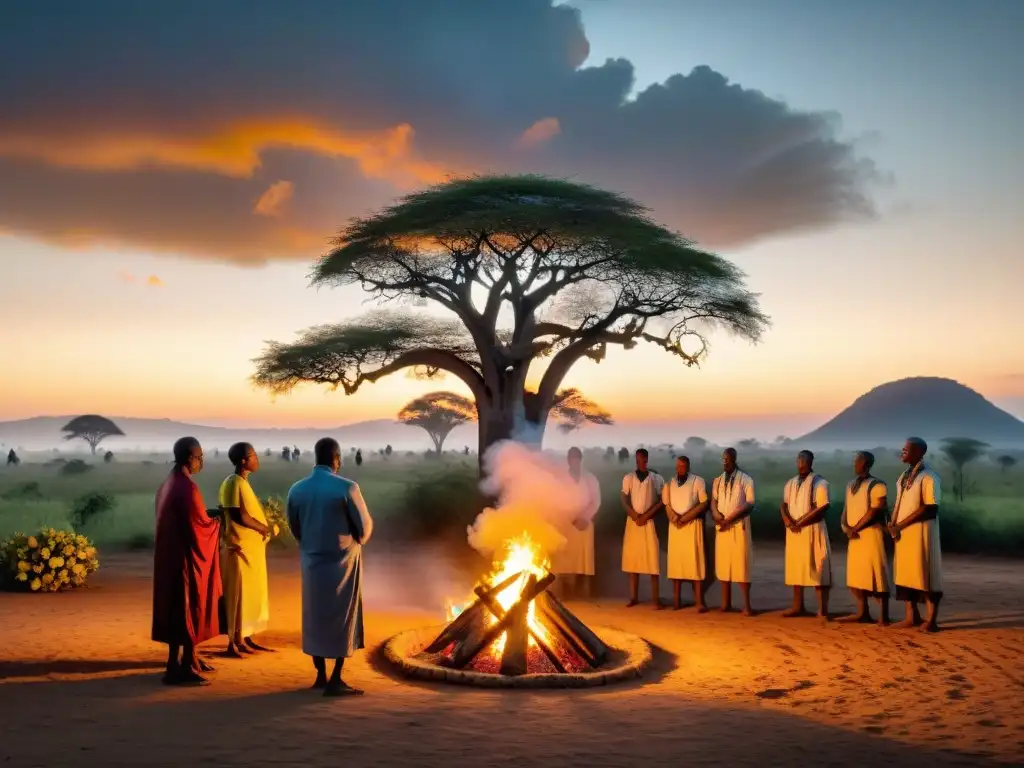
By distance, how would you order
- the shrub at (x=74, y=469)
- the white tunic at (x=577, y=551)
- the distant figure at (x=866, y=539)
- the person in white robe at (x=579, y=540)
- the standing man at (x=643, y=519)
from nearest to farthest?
the distant figure at (x=866, y=539), the standing man at (x=643, y=519), the person in white robe at (x=579, y=540), the white tunic at (x=577, y=551), the shrub at (x=74, y=469)

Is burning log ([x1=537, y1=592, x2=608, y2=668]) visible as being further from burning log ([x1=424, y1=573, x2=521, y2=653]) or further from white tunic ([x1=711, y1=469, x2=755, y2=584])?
white tunic ([x1=711, y1=469, x2=755, y2=584])

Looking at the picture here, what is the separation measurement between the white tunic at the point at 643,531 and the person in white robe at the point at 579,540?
47 centimetres

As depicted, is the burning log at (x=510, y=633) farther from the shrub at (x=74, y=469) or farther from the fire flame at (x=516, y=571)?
the shrub at (x=74, y=469)

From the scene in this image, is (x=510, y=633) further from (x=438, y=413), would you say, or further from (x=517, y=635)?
(x=438, y=413)

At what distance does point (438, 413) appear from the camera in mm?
56844

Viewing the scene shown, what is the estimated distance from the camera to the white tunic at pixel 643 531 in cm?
1255

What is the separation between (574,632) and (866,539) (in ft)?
13.3

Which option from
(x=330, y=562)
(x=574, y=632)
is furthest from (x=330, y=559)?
(x=574, y=632)

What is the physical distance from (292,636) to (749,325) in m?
15.8

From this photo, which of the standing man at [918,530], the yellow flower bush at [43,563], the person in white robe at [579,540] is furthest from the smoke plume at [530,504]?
the yellow flower bush at [43,563]

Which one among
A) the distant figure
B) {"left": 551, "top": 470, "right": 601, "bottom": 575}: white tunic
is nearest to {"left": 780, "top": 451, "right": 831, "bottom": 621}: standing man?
the distant figure

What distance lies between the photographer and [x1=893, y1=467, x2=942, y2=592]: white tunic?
10602 millimetres

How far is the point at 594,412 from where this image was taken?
40781 mm

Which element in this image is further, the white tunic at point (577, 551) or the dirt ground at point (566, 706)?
the white tunic at point (577, 551)
